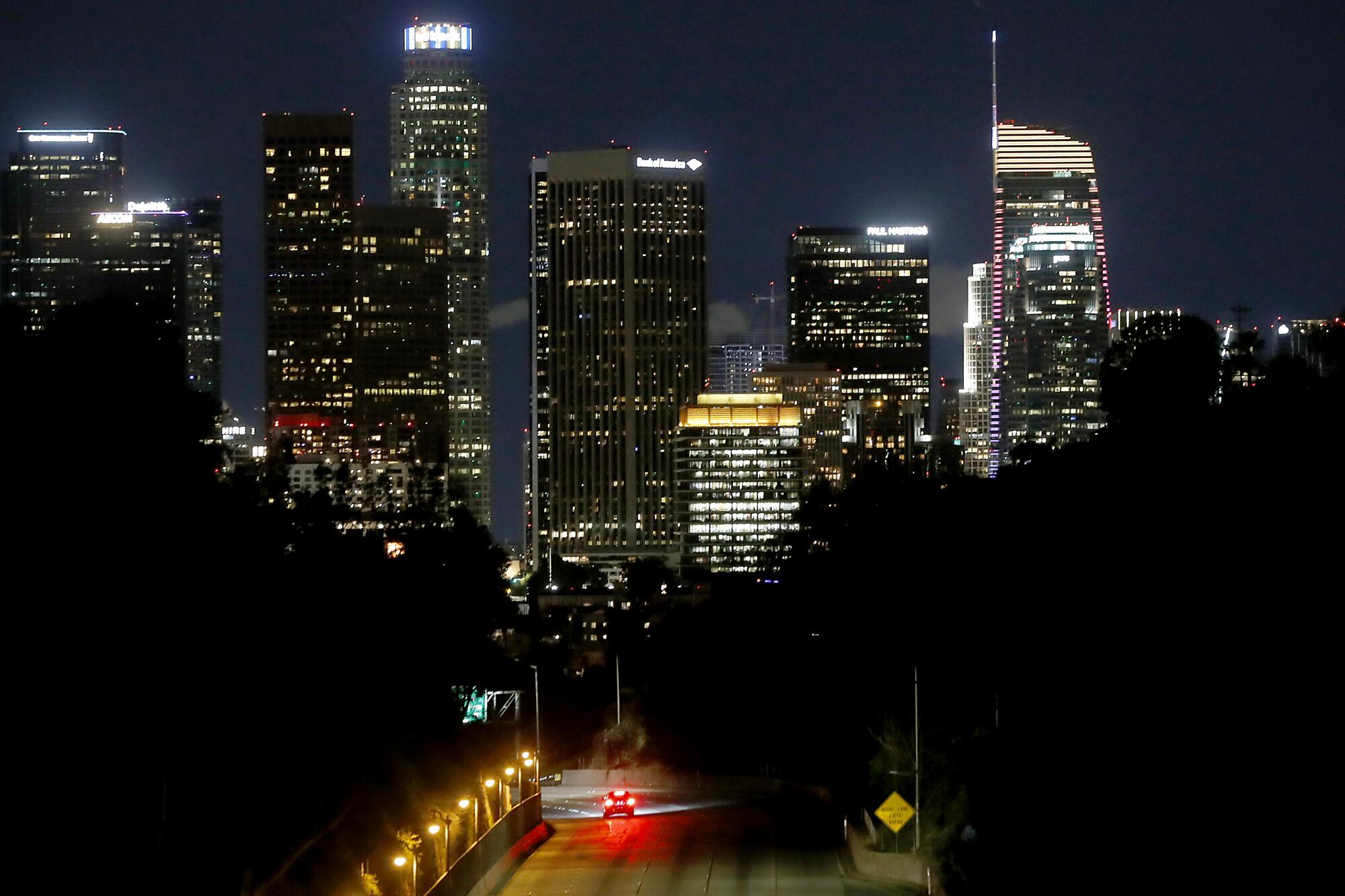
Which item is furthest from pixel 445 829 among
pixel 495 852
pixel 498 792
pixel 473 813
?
pixel 498 792

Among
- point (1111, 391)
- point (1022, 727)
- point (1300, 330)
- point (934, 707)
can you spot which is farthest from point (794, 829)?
point (1300, 330)

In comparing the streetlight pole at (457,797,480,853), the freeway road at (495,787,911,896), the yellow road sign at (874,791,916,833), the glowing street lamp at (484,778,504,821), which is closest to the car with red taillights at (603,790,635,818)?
the freeway road at (495,787,911,896)

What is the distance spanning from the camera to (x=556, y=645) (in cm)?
16488

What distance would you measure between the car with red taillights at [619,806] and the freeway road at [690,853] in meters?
0.40

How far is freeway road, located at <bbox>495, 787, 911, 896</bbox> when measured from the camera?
5157cm

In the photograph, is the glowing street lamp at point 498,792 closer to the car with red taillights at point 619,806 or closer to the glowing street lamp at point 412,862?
the car with red taillights at point 619,806

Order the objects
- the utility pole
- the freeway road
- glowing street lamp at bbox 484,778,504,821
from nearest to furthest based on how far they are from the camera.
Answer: the freeway road < the utility pole < glowing street lamp at bbox 484,778,504,821

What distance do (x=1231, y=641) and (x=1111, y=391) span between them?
204ft

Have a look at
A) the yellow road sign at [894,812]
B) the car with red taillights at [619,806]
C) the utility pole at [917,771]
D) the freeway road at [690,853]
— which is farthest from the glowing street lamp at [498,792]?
the yellow road sign at [894,812]

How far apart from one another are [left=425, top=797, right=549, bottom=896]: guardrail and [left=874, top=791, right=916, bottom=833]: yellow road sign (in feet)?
31.3

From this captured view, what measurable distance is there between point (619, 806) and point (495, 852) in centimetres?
1779

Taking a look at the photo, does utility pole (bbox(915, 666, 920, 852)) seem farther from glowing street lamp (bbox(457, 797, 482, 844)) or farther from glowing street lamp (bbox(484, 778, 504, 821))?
glowing street lamp (bbox(484, 778, 504, 821))

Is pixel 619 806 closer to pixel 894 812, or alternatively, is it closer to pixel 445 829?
pixel 445 829

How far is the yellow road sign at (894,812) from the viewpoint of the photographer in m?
51.0
